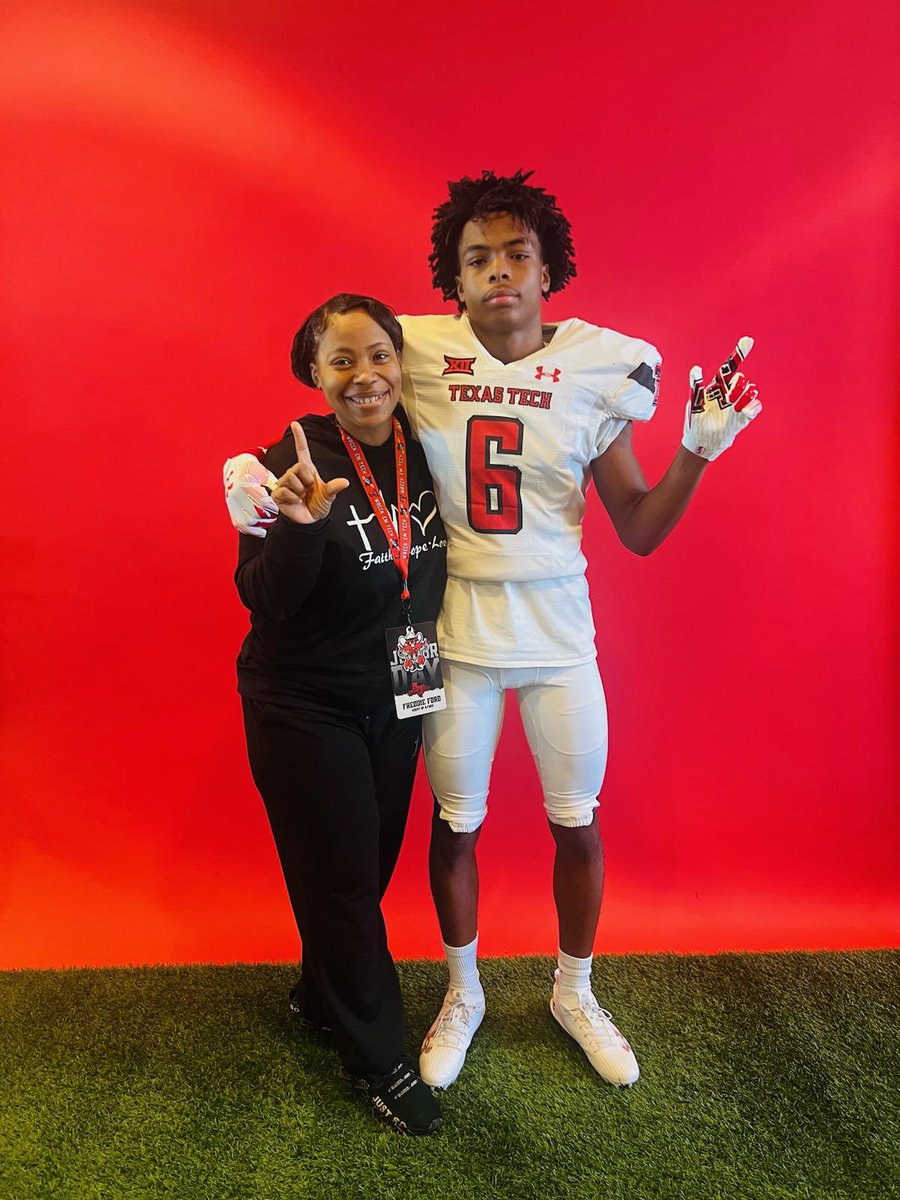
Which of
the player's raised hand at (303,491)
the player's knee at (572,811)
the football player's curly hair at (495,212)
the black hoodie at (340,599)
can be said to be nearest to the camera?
the player's raised hand at (303,491)

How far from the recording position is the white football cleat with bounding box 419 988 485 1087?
5.60ft

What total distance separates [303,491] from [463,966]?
1.19 meters

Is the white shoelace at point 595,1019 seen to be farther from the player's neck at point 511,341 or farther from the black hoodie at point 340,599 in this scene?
the player's neck at point 511,341

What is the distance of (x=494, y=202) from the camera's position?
5.09ft

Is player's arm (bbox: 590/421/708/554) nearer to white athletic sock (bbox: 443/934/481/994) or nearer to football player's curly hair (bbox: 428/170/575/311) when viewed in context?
football player's curly hair (bbox: 428/170/575/311)

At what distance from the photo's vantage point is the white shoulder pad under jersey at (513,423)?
5.15ft

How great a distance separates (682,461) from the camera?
1572 millimetres

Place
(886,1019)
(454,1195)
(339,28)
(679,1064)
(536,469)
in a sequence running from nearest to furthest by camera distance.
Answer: (454,1195)
(536,469)
(679,1064)
(886,1019)
(339,28)

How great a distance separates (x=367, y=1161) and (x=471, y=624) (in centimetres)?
108

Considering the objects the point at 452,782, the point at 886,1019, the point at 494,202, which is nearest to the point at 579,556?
the point at 452,782

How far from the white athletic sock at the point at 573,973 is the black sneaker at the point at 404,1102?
0.40m

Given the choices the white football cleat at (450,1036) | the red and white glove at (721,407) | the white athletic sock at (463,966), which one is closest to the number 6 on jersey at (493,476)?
the red and white glove at (721,407)

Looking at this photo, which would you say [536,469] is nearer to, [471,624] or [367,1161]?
[471,624]

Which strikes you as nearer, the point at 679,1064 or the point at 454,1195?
the point at 454,1195
